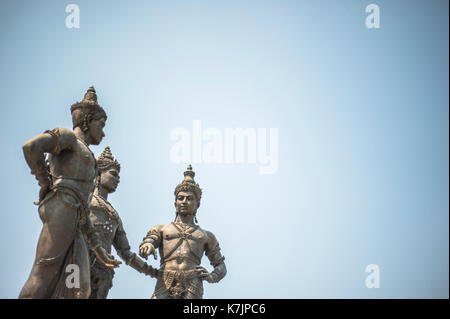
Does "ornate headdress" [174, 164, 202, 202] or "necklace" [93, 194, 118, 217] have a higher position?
"ornate headdress" [174, 164, 202, 202]

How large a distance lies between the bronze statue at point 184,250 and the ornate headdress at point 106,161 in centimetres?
127

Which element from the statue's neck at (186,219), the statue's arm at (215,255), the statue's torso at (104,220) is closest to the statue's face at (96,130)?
the statue's torso at (104,220)

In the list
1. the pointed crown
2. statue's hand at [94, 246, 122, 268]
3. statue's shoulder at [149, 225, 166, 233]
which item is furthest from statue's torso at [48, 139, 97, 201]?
statue's shoulder at [149, 225, 166, 233]

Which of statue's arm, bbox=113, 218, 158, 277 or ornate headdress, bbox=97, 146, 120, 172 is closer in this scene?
statue's arm, bbox=113, 218, 158, 277

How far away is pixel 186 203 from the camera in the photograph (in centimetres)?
1229

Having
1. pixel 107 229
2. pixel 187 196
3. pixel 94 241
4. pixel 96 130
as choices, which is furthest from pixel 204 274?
pixel 96 130

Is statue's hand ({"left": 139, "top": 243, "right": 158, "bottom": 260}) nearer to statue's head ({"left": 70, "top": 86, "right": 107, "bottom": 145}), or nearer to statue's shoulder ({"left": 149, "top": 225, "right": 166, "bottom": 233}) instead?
statue's shoulder ({"left": 149, "top": 225, "right": 166, "bottom": 233})

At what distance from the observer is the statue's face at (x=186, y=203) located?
12.3 metres

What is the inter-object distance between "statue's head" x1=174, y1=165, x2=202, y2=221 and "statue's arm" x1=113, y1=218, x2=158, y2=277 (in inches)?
51.0

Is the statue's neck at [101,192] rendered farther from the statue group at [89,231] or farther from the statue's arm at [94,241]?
the statue's arm at [94,241]

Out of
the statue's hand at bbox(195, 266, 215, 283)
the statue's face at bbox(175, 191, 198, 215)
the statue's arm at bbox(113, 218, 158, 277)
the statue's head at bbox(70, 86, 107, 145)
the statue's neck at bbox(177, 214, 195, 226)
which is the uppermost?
the statue's head at bbox(70, 86, 107, 145)

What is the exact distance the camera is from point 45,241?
814 centimetres

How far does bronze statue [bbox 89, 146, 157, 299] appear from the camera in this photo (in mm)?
10711
